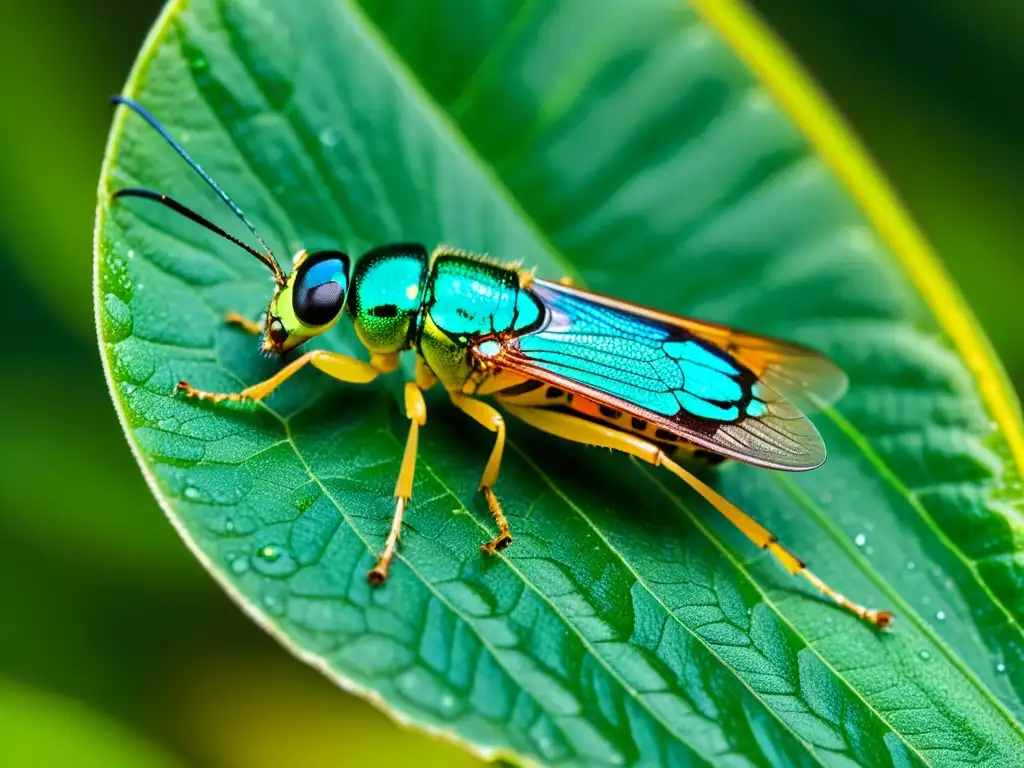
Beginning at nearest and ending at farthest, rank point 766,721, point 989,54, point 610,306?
1. point 766,721
2. point 610,306
3. point 989,54

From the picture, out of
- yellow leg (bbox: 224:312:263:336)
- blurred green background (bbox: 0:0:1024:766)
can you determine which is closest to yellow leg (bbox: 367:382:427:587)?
yellow leg (bbox: 224:312:263:336)

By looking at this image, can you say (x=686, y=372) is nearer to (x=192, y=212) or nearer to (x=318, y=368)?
(x=318, y=368)

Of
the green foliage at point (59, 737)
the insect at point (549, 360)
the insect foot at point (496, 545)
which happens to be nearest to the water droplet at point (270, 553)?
the insect foot at point (496, 545)

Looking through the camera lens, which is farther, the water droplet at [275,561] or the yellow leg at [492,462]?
the yellow leg at [492,462]

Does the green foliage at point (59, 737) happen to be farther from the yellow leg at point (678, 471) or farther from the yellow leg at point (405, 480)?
the yellow leg at point (678, 471)

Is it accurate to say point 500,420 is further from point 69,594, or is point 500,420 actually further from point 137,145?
point 69,594

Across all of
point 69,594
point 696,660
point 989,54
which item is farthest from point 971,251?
point 69,594
